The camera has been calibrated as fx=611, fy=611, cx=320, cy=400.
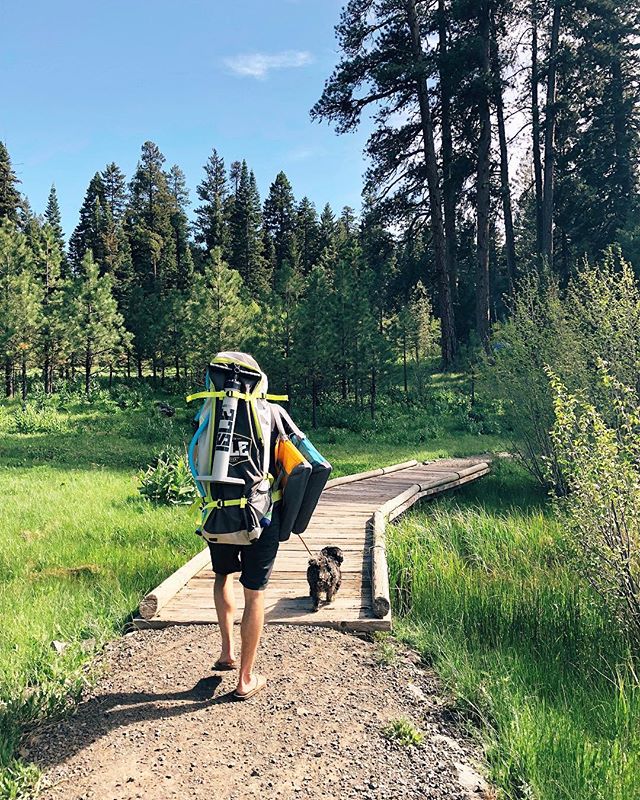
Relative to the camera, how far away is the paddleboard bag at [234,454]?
130 inches

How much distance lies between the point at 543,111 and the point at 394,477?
20.3 meters

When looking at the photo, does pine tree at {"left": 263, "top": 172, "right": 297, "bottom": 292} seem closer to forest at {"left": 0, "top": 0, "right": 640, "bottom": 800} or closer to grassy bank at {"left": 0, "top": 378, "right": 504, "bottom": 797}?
forest at {"left": 0, "top": 0, "right": 640, "bottom": 800}

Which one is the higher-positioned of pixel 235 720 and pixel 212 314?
pixel 212 314

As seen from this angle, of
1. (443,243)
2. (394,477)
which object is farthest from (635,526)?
(443,243)

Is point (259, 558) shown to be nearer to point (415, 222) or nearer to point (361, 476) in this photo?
point (361, 476)

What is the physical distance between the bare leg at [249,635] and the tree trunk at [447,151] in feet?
74.8

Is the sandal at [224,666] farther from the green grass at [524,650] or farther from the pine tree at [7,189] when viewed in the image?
the pine tree at [7,189]

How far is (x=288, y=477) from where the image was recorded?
3477 millimetres

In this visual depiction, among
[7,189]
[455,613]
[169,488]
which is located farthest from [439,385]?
[7,189]

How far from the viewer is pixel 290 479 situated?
3471 millimetres

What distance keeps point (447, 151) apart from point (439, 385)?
33.6 feet

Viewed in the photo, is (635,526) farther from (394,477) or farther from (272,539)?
(394,477)

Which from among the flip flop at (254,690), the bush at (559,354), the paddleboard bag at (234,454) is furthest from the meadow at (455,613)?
the paddleboard bag at (234,454)

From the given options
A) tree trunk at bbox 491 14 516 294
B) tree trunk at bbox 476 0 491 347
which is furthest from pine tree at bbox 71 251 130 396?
tree trunk at bbox 491 14 516 294
